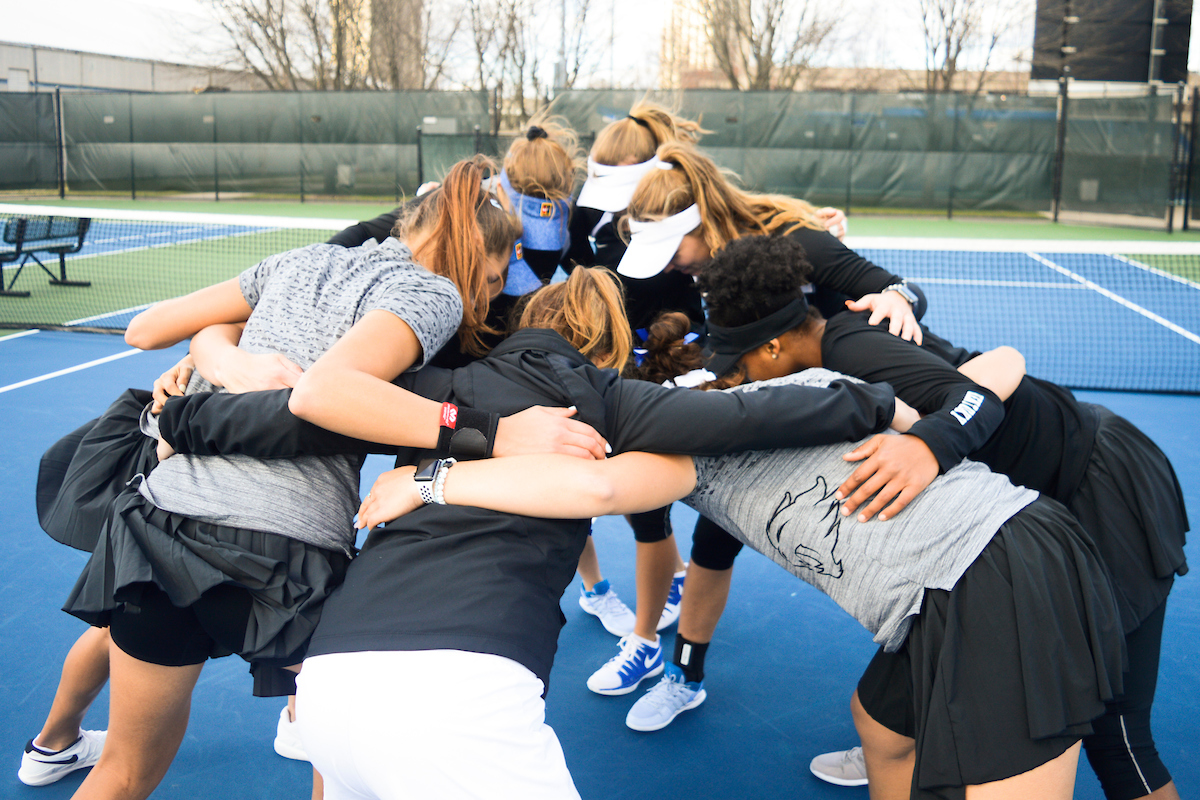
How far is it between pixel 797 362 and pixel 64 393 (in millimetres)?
5791

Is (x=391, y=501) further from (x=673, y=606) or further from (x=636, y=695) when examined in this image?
(x=673, y=606)

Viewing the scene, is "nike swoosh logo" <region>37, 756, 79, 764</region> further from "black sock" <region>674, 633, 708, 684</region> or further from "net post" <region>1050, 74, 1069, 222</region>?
"net post" <region>1050, 74, 1069, 222</region>

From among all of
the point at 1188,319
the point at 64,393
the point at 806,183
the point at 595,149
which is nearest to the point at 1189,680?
the point at 595,149

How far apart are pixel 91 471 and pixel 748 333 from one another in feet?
5.20

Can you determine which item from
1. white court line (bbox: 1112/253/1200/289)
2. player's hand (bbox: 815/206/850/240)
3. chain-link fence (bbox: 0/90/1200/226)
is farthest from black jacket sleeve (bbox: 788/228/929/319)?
chain-link fence (bbox: 0/90/1200/226)

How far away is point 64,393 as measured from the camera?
632cm

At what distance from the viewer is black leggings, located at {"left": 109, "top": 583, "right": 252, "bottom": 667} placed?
1792 millimetres

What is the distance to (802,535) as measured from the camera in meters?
1.84

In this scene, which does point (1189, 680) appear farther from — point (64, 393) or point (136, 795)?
point (64, 393)

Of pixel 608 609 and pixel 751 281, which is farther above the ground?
pixel 751 281

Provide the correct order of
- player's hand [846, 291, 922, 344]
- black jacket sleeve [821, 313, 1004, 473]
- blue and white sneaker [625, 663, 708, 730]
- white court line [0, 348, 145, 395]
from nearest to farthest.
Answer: black jacket sleeve [821, 313, 1004, 473] < player's hand [846, 291, 922, 344] < blue and white sneaker [625, 663, 708, 730] < white court line [0, 348, 145, 395]

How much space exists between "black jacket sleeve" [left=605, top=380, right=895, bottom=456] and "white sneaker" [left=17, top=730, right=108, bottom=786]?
74.8 inches

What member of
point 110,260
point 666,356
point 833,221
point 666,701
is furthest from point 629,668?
point 110,260

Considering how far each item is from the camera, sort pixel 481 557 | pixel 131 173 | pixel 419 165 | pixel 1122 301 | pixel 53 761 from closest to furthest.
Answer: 1. pixel 481 557
2. pixel 53 761
3. pixel 1122 301
4. pixel 419 165
5. pixel 131 173
